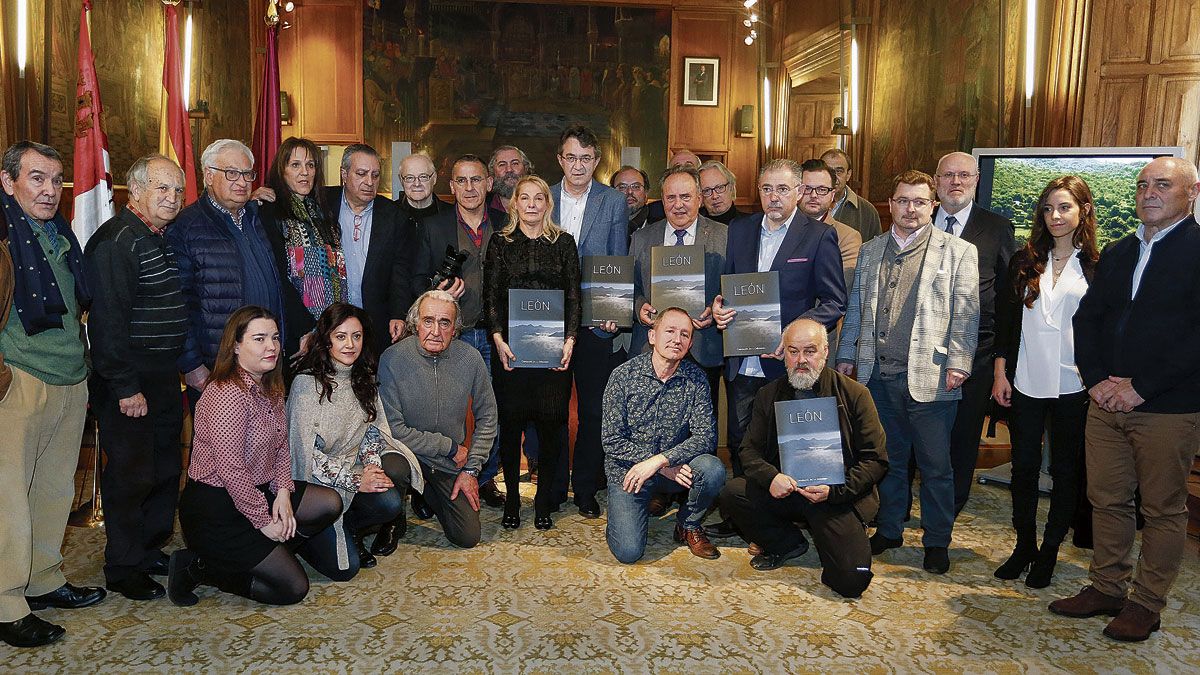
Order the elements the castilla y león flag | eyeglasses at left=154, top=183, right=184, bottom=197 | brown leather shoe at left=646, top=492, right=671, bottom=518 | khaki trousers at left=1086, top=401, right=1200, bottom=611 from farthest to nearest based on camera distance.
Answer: the castilla y león flag → brown leather shoe at left=646, top=492, right=671, bottom=518 → eyeglasses at left=154, top=183, right=184, bottom=197 → khaki trousers at left=1086, top=401, right=1200, bottom=611

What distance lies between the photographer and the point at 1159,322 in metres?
3.14

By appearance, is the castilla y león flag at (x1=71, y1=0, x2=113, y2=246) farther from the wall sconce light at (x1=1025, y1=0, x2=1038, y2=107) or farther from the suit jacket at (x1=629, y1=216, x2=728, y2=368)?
the wall sconce light at (x1=1025, y1=0, x2=1038, y2=107)

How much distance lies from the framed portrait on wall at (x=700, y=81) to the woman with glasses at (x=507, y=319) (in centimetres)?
913

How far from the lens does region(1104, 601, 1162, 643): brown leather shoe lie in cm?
325

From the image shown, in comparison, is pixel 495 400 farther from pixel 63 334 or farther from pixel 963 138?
pixel 963 138

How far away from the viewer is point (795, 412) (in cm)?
375

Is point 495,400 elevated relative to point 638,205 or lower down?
lower down

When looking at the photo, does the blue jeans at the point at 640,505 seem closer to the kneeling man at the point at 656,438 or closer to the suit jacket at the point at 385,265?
the kneeling man at the point at 656,438

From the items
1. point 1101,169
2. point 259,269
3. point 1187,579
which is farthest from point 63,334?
point 1101,169

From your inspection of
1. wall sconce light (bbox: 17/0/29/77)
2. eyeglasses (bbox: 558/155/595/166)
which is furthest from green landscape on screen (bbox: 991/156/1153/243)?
wall sconce light (bbox: 17/0/29/77)

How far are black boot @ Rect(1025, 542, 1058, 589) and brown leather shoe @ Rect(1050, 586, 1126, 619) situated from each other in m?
0.28

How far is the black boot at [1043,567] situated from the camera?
148 inches

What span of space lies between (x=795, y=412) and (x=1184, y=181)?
1.74m

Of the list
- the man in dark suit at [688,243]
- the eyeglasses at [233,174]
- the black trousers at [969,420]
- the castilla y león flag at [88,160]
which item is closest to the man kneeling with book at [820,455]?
the man in dark suit at [688,243]
